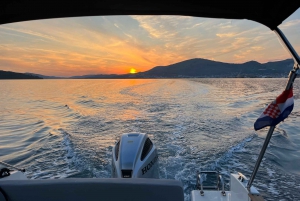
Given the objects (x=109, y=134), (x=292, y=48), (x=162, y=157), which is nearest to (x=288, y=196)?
(x=162, y=157)

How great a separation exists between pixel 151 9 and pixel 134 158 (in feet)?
5.43

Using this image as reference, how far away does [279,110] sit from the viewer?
1.50 metres

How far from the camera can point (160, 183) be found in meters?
1.29

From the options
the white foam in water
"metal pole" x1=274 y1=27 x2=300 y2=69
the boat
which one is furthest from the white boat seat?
the white foam in water

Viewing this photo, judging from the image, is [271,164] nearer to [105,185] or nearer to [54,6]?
[105,185]

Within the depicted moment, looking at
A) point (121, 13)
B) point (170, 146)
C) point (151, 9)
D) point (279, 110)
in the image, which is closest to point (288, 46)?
point (279, 110)

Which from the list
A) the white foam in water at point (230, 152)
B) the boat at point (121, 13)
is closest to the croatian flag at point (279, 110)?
the boat at point (121, 13)

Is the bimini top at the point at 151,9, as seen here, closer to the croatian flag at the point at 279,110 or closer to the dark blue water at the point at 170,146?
the croatian flag at the point at 279,110

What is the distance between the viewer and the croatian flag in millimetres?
1478

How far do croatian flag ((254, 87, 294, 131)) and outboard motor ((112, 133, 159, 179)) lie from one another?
1454 mm

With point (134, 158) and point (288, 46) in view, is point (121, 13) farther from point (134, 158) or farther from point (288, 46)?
point (134, 158)

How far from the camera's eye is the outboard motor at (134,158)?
8.32 feet

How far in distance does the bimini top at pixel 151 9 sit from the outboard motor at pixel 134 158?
63.3 inches

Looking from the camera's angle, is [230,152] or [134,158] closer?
[134,158]
